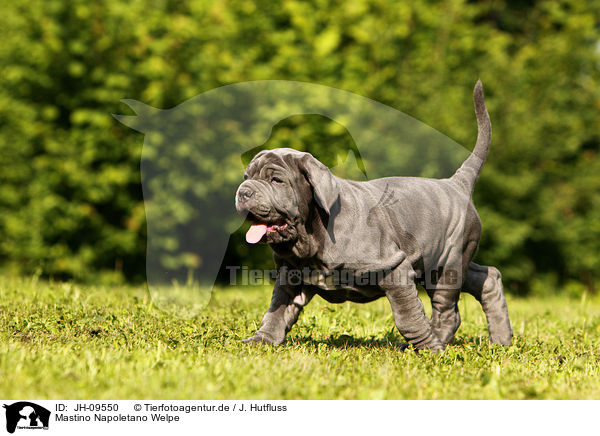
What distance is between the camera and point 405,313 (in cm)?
425

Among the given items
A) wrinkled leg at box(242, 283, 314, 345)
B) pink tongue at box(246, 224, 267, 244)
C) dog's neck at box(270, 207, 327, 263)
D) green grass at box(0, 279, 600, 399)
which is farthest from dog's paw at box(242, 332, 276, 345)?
pink tongue at box(246, 224, 267, 244)

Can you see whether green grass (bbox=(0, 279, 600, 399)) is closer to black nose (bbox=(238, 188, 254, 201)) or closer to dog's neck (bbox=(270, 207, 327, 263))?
dog's neck (bbox=(270, 207, 327, 263))

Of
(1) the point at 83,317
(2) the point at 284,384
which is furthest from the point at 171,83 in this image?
(2) the point at 284,384

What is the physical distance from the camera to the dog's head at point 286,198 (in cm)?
394

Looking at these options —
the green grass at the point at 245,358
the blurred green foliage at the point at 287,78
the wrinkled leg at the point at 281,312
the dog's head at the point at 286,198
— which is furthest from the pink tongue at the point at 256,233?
the blurred green foliage at the point at 287,78

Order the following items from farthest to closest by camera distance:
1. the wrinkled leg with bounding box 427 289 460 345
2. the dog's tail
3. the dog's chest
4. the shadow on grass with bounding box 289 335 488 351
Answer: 1. the dog's tail
2. the wrinkled leg with bounding box 427 289 460 345
3. the shadow on grass with bounding box 289 335 488 351
4. the dog's chest

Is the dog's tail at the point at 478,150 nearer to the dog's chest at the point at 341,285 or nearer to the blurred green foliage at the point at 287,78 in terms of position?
the dog's chest at the point at 341,285

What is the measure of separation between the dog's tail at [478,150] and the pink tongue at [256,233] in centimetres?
196

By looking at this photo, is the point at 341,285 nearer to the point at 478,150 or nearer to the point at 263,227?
the point at 263,227

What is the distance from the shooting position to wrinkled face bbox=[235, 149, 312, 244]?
3.92 m

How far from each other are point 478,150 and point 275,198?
222 cm

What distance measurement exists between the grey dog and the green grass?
0.32m

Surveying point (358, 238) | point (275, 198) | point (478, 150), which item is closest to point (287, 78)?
point (478, 150)

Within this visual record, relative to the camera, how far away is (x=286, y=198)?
4020 millimetres
